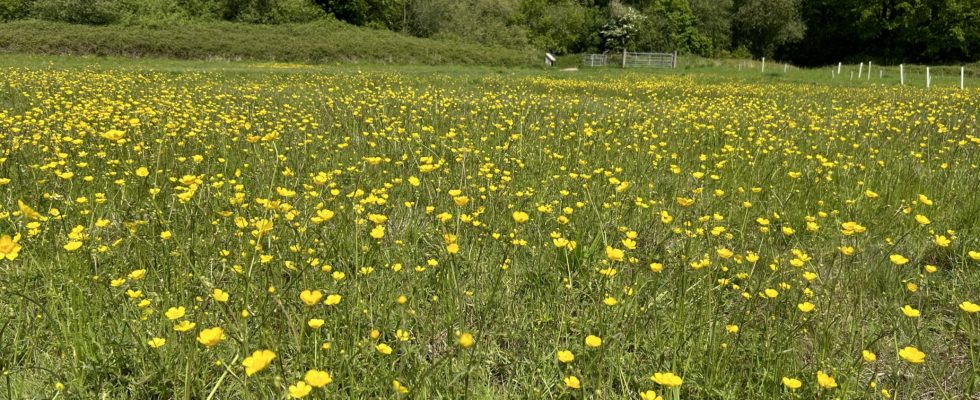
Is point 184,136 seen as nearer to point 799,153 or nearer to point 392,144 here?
point 392,144

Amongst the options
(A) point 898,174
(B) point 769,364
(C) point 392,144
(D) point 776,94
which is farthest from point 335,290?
(D) point 776,94

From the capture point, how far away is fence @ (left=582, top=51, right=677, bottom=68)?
118 ft

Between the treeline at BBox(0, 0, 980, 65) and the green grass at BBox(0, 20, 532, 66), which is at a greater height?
the treeline at BBox(0, 0, 980, 65)

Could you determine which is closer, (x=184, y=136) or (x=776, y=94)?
(x=184, y=136)

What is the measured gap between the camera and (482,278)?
8.54ft

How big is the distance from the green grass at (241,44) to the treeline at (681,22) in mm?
6220

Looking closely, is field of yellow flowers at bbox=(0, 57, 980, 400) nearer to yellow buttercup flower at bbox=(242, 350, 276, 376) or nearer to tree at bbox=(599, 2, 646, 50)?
yellow buttercup flower at bbox=(242, 350, 276, 376)

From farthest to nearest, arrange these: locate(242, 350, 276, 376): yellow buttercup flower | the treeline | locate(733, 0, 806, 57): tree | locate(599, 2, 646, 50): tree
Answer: locate(733, 0, 806, 57): tree → locate(599, 2, 646, 50): tree → the treeline → locate(242, 350, 276, 376): yellow buttercup flower

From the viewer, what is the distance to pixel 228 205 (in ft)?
11.0

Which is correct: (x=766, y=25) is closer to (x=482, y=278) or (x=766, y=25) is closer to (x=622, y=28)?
(x=622, y=28)

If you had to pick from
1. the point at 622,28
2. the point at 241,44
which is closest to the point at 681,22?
the point at 622,28

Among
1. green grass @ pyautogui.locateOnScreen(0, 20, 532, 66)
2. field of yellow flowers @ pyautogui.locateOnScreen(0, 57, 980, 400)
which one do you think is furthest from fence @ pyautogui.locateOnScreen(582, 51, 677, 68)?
field of yellow flowers @ pyautogui.locateOnScreen(0, 57, 980, 400)

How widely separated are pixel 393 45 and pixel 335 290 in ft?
108

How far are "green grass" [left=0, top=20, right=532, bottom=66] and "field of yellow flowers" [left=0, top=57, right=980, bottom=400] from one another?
2689cm
